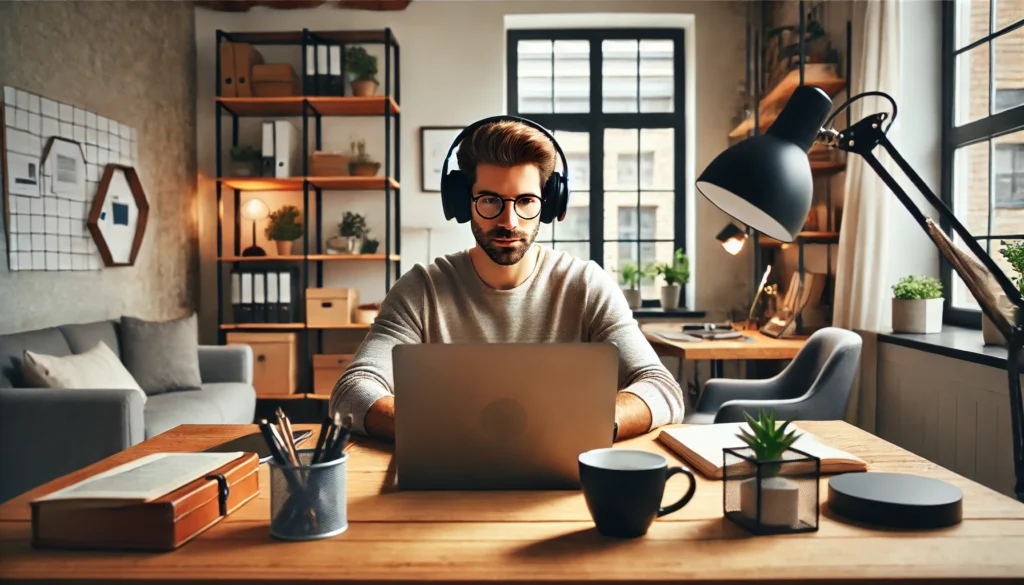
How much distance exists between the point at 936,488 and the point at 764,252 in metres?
3.85

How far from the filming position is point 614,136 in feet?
16.6

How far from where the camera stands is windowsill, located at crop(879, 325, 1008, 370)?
2093mm

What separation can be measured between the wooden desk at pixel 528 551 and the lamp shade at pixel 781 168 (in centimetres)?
40

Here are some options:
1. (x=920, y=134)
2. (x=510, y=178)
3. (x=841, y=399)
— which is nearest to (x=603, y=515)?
(x=510, y=178)

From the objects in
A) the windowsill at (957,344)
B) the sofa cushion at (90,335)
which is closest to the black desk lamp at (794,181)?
the windowsill at (957,344)

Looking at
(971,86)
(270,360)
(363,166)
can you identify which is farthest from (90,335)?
(971,86)

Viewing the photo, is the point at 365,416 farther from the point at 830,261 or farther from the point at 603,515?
the point at 830,261

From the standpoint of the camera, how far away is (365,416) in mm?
1359

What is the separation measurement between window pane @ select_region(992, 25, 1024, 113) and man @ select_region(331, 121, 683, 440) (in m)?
1.85

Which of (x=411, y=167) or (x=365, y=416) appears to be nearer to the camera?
(x=365, y=416)

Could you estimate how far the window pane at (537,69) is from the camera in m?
5.06

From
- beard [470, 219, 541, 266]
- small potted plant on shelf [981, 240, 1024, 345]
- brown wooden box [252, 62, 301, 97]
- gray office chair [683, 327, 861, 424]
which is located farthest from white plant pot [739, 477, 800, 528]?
brown wooden box [252, 62, 301, 97]

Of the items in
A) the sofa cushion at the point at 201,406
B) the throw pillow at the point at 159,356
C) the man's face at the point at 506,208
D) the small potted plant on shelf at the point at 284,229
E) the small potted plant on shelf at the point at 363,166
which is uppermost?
the small potted plant on shelf at the point at 363,166

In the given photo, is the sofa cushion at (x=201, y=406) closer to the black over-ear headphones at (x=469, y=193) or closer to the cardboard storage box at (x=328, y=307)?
the cardboard storage box at (x=328, y=307)
